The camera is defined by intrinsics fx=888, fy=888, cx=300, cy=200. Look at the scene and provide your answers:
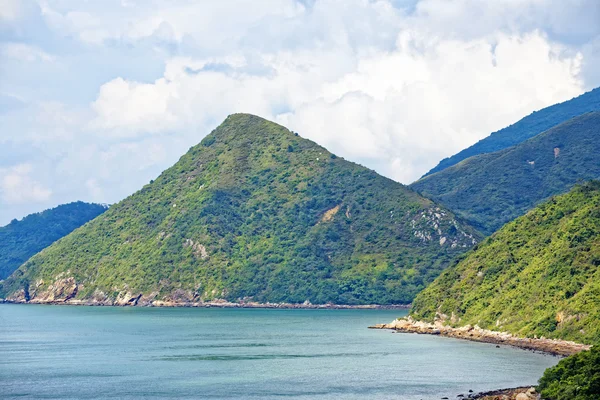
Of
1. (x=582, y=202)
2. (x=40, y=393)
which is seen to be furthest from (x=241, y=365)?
(x=582, y=202)

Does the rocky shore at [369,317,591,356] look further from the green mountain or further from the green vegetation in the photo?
the green vegetation

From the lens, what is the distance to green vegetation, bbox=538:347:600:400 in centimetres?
7131

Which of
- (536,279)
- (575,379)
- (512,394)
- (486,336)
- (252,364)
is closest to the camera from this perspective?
(575,379)

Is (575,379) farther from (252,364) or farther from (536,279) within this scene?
(536,279)

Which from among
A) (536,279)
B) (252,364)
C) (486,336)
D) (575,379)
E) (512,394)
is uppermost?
(536,279)

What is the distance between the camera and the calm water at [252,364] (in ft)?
290

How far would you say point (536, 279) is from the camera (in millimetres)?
130375

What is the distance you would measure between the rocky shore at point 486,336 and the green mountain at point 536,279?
1.13m

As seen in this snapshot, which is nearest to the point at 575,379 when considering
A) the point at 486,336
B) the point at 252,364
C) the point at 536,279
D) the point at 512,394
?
the point at 512,394

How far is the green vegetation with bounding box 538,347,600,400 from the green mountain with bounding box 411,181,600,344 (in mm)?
29454

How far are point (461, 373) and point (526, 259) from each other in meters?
47.7

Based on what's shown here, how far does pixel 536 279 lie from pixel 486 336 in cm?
1124

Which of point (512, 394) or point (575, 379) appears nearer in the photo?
point (575, 379)

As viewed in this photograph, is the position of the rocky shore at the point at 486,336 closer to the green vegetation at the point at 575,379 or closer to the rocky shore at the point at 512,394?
the rocky shore at the point at 512,394
